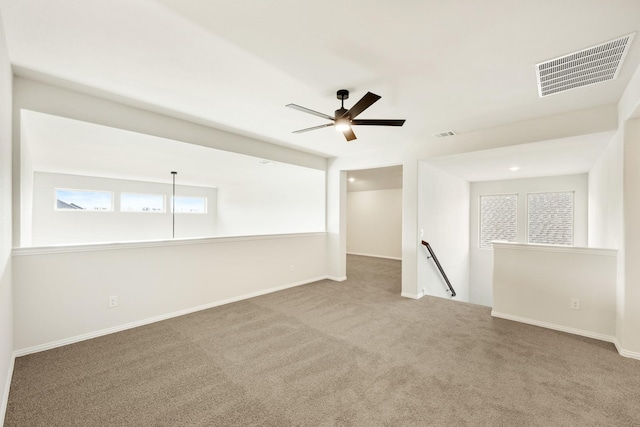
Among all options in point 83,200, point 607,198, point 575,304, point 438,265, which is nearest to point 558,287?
point 575,304

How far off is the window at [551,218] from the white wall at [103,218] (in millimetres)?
9524

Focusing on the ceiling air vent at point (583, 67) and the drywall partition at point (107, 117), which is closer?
the ceiling air vent at point (583, 67)

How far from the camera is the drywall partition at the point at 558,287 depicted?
3.12m

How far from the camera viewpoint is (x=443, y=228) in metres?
5.82

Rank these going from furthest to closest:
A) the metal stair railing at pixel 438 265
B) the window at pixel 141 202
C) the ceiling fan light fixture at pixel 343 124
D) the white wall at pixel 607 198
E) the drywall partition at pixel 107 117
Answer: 1. the window at pixel 141 202
2. the metal stair railing at pixel 438 265
3. the white wall at pixel 607 198
4. the ceiling fan light fixture at pixel 343 124
5. the drywall partition at pixel 107 117

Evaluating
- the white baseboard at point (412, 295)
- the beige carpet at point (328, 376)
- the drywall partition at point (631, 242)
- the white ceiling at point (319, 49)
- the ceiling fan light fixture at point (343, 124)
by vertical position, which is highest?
the white ceiling at point (319, 49)

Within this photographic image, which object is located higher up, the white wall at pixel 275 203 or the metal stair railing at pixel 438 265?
the white wall at pixel 275 203

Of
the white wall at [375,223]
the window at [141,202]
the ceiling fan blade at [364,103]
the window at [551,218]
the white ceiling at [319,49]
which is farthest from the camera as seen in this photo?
the white wall at [375,223]

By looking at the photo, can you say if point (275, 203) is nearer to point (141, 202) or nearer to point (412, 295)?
point (141, 202)

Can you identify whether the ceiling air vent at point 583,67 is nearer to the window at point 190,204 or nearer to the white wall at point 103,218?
the white wall at point 103,218

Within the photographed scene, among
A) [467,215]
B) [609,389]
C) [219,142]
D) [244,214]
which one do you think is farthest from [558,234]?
[244,214]

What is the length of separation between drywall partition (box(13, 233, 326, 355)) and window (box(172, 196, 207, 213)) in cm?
569

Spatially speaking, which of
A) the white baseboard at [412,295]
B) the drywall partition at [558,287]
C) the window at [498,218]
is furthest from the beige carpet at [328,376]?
the window at [498,218]

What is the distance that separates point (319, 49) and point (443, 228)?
15.7 feet
